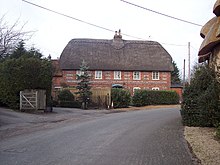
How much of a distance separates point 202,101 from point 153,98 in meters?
28.3

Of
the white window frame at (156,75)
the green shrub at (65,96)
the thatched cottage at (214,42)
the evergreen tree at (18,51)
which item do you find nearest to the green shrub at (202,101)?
the thatched cottage at (214,42)

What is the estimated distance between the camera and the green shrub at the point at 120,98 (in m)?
38.8

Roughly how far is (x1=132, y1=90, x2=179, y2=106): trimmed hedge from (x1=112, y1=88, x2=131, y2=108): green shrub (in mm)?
3295

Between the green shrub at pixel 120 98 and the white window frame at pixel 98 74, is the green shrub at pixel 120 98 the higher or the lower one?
the lower one

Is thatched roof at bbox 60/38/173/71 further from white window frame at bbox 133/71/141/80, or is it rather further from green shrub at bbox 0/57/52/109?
green shrub at bbox 0/57/52/109

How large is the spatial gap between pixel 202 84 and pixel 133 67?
1515 inches

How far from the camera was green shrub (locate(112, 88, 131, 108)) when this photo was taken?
127 ft

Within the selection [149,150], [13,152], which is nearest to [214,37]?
[149,150]

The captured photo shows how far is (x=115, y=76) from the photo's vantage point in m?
55.7

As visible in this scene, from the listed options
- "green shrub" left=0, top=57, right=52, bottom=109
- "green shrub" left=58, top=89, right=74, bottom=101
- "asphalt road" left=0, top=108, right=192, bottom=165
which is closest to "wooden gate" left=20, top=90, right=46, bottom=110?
"green shrub" left=0, top=57, right=52, bottom=109

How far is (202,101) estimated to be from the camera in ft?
53.7

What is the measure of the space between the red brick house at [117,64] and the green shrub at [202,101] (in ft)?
123

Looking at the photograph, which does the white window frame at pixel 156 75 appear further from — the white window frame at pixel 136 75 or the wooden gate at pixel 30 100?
the wooden gate at pixel 30 100

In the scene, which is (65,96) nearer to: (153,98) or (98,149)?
(153,98)
